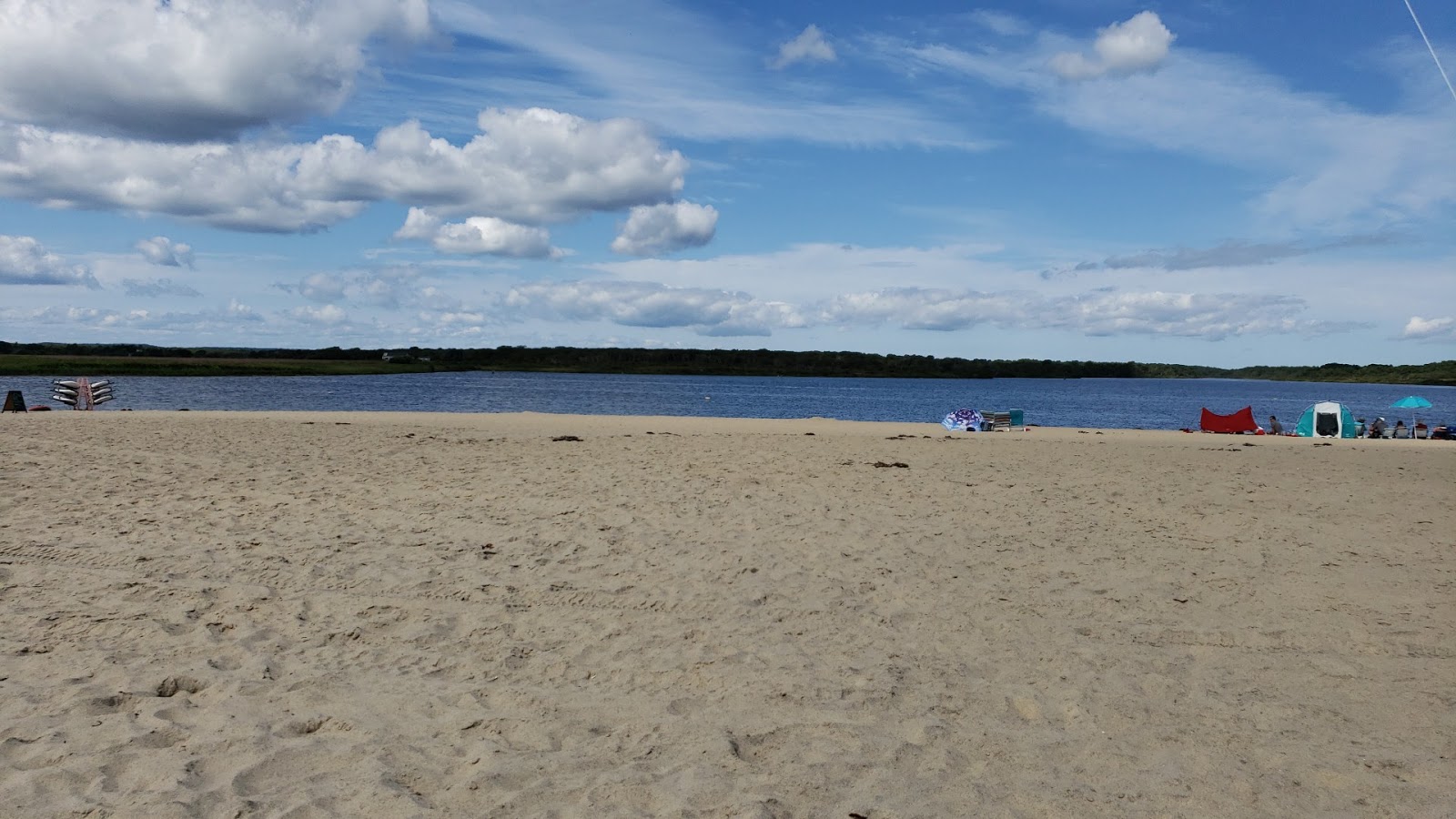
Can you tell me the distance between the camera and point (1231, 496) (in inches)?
564

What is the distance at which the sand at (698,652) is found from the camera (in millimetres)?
4633

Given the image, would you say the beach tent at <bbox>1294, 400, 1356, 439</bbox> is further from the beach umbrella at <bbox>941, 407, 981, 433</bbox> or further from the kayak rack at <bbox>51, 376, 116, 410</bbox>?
the kayak rack at <bbox>51, 376, 116, 410</bbox>

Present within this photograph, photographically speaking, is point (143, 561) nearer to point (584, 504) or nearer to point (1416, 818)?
point (584, 504)

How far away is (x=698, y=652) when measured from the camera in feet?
21.5

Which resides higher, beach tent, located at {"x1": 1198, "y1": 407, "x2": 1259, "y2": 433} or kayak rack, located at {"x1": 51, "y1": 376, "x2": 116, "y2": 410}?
kayak rack, located at {"x1": 51, "y1": 376, "x2": 116, "y2": 410}

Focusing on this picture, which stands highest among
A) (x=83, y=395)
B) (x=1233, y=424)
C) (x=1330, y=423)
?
(x=83, y=395)

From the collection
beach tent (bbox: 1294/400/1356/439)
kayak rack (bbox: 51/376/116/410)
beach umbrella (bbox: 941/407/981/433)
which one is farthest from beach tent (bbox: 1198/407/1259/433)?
kayak rack (bbox: 51/376/116/410)

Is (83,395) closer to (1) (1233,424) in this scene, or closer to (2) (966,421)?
(2) (966,421)

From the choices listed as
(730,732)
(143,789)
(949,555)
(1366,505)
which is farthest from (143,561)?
(1366,505)

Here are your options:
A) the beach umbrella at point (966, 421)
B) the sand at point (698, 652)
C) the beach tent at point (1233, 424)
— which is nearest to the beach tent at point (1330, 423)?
the beach tent at point (1233, 424)

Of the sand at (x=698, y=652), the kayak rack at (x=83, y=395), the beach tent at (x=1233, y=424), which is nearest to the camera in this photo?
the sand at (x=698, y=652)

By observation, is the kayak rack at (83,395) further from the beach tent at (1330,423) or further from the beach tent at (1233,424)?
the beach tent at (1330,423)

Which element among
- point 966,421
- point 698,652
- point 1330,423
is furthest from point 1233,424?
point 698,652

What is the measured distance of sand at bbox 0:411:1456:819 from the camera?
4.63 meters
